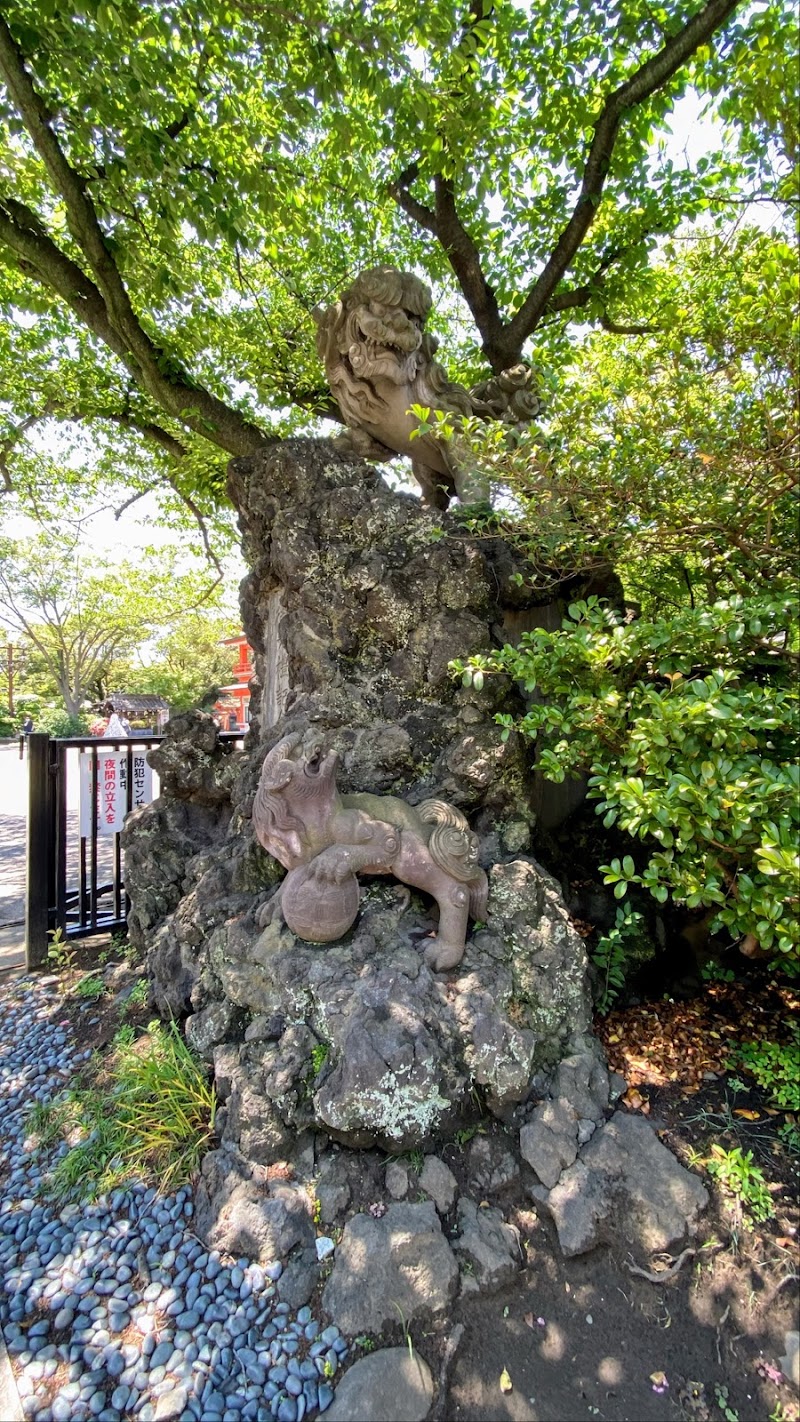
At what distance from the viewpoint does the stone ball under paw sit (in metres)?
2.72

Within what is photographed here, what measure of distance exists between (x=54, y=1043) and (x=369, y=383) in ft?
14.9

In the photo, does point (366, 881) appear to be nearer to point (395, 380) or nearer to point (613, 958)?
point (613, 958)

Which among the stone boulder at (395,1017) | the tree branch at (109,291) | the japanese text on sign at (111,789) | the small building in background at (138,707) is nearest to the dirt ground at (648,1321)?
the stone boulder at (395,1017)

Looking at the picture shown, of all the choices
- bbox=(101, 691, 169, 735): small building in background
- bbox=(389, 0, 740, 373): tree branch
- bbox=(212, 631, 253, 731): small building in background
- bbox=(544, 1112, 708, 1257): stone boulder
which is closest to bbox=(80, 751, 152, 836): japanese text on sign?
bbox=(544, 1112, 708, 1257): stone boulder

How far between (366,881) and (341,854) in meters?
0.36

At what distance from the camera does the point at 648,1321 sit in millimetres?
1942

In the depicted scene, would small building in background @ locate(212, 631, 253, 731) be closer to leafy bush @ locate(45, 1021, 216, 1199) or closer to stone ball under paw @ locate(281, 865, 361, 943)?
leafy bush @ locate(45, 1021, 216, 1199)

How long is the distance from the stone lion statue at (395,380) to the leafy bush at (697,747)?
67.7 inches

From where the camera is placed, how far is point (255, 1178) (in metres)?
2.35

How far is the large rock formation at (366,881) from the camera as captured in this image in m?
2.43

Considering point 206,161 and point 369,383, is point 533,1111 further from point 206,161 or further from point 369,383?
point 206,161

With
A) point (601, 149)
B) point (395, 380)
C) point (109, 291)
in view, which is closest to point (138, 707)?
point (109, 291)

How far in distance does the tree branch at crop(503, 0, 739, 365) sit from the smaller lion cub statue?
194 inches

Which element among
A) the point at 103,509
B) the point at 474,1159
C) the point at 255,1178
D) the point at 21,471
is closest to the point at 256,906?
the point at 255,1178
